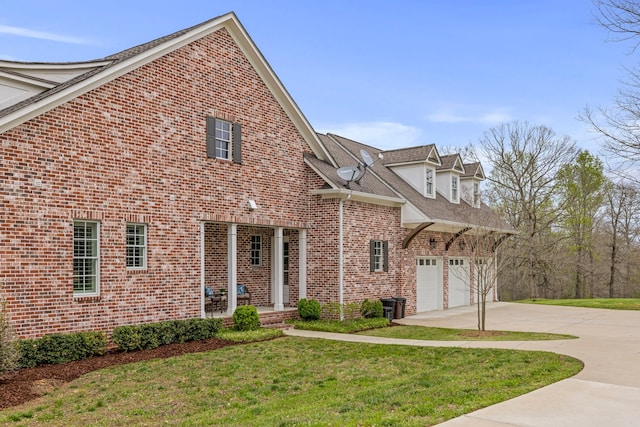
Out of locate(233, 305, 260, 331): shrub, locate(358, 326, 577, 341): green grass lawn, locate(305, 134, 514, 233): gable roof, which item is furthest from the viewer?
locate(305, 134, 514, 233): gable roof

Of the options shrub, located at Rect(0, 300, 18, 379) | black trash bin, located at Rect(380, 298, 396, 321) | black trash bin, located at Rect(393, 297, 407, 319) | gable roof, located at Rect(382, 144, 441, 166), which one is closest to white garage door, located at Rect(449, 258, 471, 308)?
gable roof, located at Rect(382, 144, 441, 166)

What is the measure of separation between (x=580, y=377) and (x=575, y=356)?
227 cm

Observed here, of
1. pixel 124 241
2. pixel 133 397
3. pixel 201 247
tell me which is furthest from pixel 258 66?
pixel 133 397

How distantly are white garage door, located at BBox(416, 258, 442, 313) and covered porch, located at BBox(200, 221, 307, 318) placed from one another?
5.75 meters

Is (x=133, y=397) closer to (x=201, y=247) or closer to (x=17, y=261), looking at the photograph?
(x=17, y=261)

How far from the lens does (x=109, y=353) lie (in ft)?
39.0

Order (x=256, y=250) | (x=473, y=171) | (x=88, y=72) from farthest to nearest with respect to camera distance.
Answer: (x=473, y=171)
(x=256, y=250)
(x=88, y=72)

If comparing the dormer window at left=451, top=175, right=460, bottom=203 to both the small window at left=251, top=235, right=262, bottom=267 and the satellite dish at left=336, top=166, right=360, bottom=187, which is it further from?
the small window at left=251, top=235, right=262, bottom=267

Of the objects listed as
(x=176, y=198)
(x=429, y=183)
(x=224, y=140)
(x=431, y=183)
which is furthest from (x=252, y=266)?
(x=431, y=183)

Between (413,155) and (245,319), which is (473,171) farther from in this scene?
(245,319)

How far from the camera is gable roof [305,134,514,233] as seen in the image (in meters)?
17.8

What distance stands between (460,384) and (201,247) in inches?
335

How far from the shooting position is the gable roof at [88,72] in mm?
11266

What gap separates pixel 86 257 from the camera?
39.6 feet
